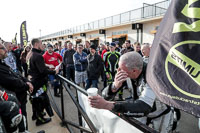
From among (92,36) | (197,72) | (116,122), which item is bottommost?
(116,122)

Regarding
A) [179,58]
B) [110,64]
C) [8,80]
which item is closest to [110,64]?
[110,64]

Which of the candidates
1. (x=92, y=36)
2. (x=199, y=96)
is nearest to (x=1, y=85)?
(x=199, y=96)

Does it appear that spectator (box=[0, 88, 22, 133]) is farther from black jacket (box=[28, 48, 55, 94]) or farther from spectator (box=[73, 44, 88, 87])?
spectator (box=[73, 44, 88, 87])

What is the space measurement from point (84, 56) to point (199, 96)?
4.63 m

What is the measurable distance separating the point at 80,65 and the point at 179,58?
4.40 meters

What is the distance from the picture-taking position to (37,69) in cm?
299

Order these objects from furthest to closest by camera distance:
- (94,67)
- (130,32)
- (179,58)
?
1. (130,32)
2. (94,67)
3. (179,58)

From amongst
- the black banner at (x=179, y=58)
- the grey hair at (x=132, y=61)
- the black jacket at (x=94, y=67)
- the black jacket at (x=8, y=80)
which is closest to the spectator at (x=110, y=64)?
the black jacket at (x=94, y=67)

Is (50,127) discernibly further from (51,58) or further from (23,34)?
(23,34)

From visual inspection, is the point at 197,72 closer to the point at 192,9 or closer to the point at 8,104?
the point at 192,9

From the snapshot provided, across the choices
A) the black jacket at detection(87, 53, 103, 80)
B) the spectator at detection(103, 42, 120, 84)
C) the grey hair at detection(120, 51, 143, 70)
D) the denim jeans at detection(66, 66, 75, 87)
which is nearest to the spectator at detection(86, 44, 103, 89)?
the black jacket at detection(87, 53, 103, 80)

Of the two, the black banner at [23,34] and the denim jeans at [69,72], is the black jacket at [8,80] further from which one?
the black banner at [23,34]

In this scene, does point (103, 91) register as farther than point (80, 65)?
Answer: No

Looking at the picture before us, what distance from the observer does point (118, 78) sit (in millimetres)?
1570
